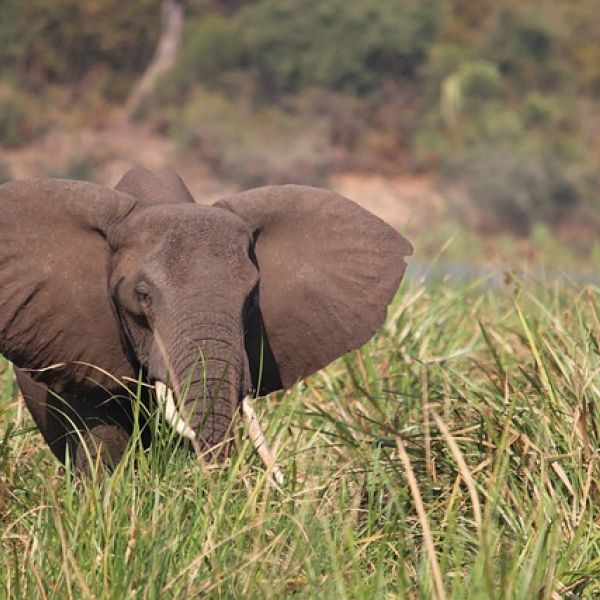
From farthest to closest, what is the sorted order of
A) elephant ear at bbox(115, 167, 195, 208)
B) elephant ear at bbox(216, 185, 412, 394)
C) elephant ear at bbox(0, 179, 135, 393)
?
1. elephant ear at bbox(216, 185, 412, 394)
2. elephant ear at bbox(115, 167, 195, 208)
3. elephant ear at bbox(0, 179, 135, 393)

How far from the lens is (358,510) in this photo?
4.49m

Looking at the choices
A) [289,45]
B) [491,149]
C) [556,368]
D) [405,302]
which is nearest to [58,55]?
[289,45]

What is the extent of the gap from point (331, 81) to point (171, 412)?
3176 cm

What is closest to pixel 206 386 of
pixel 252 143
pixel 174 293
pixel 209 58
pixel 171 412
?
pixel 171 412

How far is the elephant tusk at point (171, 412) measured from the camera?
4.51 meters

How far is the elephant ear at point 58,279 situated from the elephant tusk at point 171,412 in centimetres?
53

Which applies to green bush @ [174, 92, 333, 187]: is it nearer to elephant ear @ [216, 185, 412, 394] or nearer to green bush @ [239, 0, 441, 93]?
green bush @ [239, 0, 441, 93]

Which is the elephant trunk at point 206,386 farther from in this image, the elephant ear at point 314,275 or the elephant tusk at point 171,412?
the elephant ear at point 314,275

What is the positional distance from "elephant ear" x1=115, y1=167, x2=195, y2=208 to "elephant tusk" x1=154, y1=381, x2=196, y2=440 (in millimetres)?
788

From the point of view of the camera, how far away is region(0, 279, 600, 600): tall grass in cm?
377

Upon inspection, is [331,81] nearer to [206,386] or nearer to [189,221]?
[189,221]

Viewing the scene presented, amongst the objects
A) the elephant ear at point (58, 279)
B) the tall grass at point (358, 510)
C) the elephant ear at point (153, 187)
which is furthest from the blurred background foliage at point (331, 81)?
the tall grass at point (358, 510)

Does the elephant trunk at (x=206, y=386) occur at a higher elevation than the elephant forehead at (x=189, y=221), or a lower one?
lower

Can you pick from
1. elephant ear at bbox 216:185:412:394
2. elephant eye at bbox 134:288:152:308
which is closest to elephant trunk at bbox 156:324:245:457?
elephant eye at bbox 134:288:152:308
